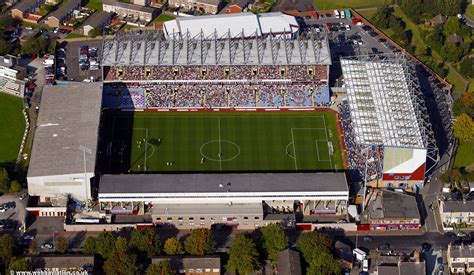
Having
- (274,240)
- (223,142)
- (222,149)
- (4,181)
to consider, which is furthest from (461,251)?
(4,181)

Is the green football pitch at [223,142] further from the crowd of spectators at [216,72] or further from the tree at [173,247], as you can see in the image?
the tree at [173,247]

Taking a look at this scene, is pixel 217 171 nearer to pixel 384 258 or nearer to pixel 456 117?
pixel 384 258

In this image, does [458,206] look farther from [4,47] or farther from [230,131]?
[4,47]

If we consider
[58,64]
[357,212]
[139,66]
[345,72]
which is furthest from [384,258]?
[58,64]

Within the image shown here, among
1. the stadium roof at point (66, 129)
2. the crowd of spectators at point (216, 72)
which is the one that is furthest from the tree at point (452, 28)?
the stadium roof at point (66, 129)

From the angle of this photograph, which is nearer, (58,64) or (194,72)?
(194,72)

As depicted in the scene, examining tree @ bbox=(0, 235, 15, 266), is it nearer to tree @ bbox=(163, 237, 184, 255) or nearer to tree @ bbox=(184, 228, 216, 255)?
tree @ bbox=(163, 237, 184, 255)
